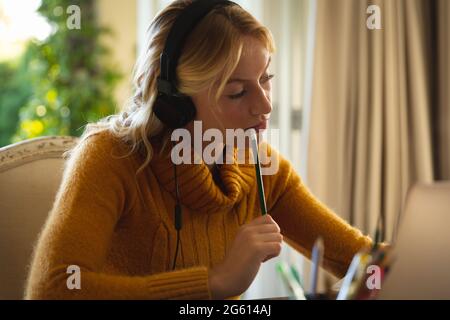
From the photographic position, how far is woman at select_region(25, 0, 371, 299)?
2.74ft

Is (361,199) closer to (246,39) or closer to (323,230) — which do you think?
(323,230)

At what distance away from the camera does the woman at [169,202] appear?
32.9 inches

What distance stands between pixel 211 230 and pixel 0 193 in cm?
44

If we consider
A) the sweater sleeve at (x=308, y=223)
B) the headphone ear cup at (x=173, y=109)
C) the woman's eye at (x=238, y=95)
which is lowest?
the sweater sleeve at (x=308, y=223)

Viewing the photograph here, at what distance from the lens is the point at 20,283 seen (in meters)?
1.09

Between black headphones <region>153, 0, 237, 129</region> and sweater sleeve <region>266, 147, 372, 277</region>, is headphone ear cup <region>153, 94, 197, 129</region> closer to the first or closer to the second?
black headphones <region>153, 0, 237, 129</region>

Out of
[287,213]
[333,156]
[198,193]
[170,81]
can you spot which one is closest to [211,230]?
[198,193]

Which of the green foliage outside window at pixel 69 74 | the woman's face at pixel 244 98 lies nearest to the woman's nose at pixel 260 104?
the woman's face at pixel 244 98

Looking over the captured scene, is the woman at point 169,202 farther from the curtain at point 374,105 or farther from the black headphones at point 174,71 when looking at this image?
the curtain at point 374,105

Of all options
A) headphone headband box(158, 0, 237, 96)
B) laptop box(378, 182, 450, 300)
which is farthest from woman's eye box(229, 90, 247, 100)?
laptop box(378, 182, 450, 300)

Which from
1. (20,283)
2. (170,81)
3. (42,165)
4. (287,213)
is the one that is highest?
(170,81)

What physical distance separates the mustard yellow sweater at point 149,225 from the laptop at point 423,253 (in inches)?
14.2

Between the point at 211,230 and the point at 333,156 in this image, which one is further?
the point at 333,156

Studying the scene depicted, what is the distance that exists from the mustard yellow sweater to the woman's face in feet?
0.38
